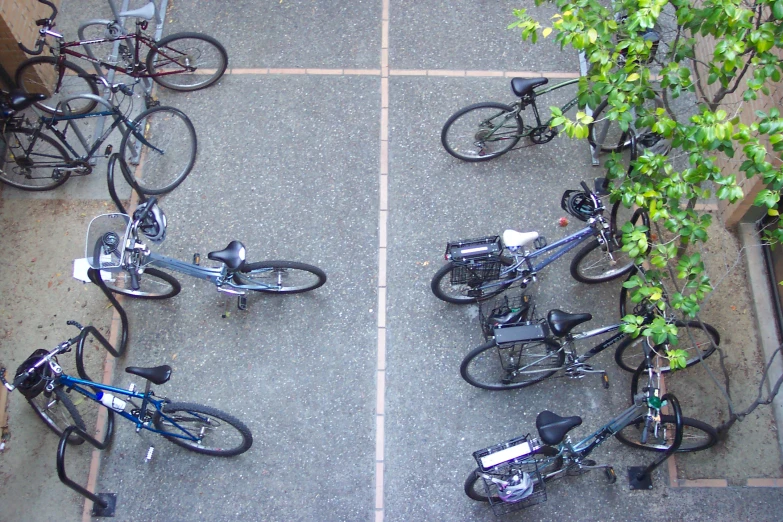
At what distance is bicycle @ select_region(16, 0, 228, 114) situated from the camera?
7.25 meters

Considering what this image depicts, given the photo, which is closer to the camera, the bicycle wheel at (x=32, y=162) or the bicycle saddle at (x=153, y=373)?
the bicycle saddle at (x=153, y=373)

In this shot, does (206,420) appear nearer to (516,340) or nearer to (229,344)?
(229,344)

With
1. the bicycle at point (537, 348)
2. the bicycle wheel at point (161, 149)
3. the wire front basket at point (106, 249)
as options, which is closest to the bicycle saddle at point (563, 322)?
the bicycle at point (537, 348)

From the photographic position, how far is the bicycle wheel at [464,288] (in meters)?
6.38

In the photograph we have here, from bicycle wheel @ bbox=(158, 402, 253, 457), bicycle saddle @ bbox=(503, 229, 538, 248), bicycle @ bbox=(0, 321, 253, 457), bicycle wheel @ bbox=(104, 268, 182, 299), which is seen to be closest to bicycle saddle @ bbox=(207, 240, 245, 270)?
bicycle wheel @ bbox=(104, 268, 182, 299)

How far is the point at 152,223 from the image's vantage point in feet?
20.4

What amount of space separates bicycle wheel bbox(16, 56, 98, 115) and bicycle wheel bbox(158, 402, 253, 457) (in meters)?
3.72

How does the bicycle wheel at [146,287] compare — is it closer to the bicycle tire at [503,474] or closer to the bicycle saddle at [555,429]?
the bicycle tire at [503,474]

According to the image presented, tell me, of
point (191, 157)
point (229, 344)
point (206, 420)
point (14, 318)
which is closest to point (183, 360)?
point (229, 344)

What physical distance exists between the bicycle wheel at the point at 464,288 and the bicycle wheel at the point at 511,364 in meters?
0.55

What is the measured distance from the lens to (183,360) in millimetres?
6551

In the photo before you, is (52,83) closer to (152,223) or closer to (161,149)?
(161,149)

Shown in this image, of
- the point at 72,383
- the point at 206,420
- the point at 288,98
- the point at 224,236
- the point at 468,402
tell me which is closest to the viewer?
the point at 72,383

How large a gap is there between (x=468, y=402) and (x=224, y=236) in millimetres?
3080
